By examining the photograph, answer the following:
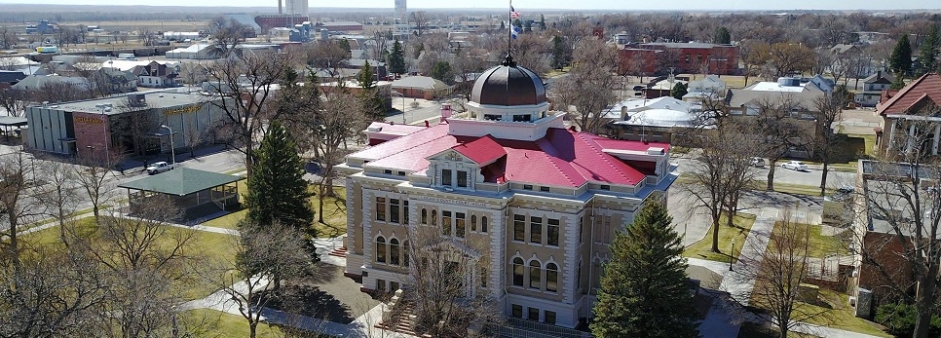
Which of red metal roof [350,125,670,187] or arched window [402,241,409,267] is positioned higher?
red metal roof [350,125,670,187]

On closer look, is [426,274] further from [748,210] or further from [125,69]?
[125,69]

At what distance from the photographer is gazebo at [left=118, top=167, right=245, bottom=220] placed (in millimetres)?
60594

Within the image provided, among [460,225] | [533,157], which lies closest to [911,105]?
[533,157]

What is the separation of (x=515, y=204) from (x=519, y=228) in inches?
53.3

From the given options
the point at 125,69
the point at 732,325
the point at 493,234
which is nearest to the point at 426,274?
the point at 493,234

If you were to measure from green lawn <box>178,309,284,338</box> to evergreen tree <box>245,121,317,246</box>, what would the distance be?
6.67m

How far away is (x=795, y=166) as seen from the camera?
79750 mm

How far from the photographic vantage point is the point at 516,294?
42.0 metres

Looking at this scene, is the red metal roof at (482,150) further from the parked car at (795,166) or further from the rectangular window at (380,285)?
the parked car at (795,166)

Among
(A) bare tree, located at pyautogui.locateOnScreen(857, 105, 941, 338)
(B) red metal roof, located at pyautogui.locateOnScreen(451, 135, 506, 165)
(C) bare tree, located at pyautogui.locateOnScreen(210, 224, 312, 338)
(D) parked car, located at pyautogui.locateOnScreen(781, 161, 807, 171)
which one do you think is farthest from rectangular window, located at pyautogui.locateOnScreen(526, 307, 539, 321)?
(D) parked car, located at pyautogui.locateOnScreen(781, 161, 807, 171)

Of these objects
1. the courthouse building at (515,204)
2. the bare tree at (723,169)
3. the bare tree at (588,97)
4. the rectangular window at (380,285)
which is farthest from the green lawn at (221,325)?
the bare tree at (588,97)

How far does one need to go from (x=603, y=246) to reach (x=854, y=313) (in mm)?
13795

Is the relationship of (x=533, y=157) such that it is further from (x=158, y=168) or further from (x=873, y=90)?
(x=873, y=90)

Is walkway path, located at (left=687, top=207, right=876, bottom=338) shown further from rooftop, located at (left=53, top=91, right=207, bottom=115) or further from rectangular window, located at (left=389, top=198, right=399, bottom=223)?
rooftop, located at (left=53, top=91, right=207, bottom=115)
